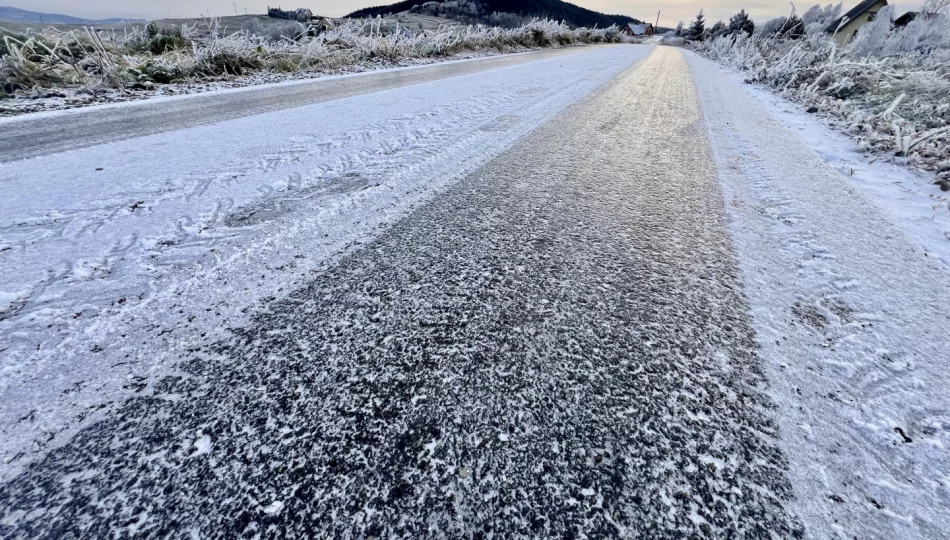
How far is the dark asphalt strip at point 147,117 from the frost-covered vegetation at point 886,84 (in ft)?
19.9

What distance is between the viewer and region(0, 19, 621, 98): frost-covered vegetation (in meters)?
4.95

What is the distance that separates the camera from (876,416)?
40.1 inches

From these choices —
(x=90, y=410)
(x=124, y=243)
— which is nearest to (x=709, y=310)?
(x=90, y=410)

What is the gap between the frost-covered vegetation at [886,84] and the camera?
354 cm

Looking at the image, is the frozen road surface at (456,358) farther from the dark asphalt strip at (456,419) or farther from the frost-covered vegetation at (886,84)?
the frost-covered vegetation at (886,84)

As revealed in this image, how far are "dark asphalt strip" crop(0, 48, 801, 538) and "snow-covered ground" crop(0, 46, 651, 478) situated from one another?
0.49ft

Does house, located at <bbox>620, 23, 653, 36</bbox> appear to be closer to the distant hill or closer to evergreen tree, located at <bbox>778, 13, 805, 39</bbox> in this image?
the distant hill

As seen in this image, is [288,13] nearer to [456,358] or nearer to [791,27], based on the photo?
[791,27]

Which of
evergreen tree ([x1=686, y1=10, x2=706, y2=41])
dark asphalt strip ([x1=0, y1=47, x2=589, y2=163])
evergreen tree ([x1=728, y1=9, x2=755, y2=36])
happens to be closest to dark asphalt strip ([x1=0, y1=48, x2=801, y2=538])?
dark asphalt strip ([x1=0, y1=47, x2=589, y2=163])

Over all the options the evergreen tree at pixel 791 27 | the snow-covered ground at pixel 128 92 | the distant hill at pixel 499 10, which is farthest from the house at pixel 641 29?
the snow-covered ground at pixel 128 92

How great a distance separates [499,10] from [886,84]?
76.8 m

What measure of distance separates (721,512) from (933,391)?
2.76ft

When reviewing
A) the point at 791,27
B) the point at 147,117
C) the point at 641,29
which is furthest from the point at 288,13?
the point at 641,29

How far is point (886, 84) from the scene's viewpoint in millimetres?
5797
